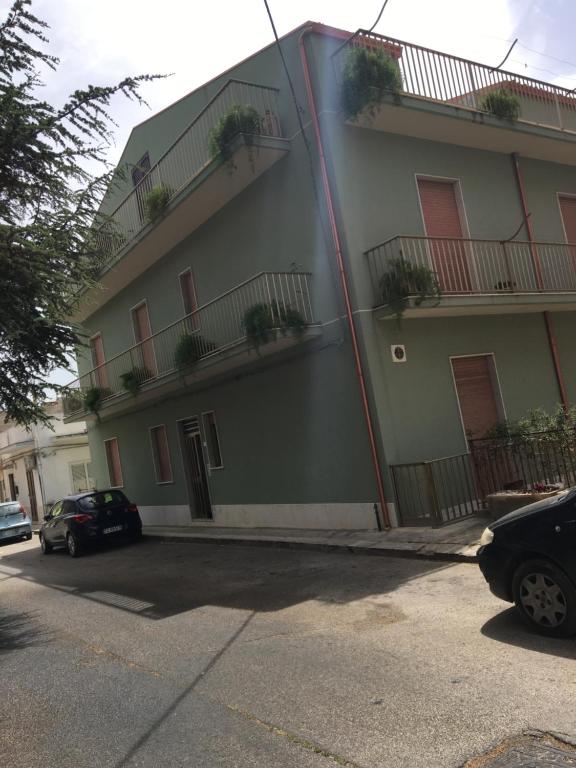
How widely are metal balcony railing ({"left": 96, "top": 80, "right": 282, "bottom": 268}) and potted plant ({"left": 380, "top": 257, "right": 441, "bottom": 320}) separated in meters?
3.74

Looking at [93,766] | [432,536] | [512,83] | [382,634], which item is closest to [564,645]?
[382,634]

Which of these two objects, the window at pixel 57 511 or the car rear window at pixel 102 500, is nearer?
the car rear window at pixel 102 500

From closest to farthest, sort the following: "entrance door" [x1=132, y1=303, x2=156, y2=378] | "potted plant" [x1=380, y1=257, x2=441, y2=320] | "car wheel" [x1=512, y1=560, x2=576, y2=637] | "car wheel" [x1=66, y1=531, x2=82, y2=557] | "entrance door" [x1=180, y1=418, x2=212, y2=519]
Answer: "car wheel" [x1=512, y1=560, x2=576, y2=637], "potted plant" [x1=380, y1=257, x2=441, y2=320], "car wheel" [x1=66, y1=531, x2=82, y2=557], "entrance door" [x1=180, y1=418, x2=212, y2=519], "entrance door" [x1=132, y1=303, x2=156, y2=378]

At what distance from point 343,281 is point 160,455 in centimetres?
965

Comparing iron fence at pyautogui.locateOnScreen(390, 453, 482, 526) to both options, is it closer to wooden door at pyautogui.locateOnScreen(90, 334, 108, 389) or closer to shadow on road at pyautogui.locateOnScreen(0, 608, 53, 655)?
shadow on road at pyautogui.locateOnScreen(0, 608, 53, 655)

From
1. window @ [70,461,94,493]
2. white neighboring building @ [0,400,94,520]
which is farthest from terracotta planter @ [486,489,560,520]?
window @ [70,461,94,493]

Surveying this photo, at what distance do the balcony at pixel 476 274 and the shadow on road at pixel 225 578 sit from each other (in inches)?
165

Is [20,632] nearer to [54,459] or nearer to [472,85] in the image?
[472,85]

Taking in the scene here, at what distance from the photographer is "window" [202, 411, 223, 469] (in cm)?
1484

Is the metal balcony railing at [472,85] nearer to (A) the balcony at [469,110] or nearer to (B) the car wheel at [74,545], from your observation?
(A) the balcony at [469,110]

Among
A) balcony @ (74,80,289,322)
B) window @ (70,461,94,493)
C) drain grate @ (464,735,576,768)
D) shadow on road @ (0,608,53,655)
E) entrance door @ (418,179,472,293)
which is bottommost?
drain grate @ (464,735,576,768)

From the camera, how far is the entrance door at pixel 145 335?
16.7 metres

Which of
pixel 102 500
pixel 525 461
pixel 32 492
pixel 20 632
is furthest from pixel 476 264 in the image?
pixel 32 492

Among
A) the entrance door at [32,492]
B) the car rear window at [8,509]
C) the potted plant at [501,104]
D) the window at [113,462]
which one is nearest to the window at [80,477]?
the entrance door at [32,492]
